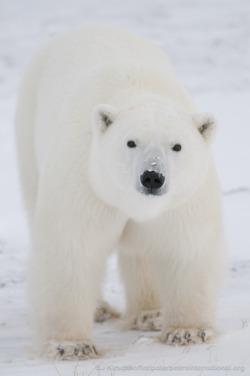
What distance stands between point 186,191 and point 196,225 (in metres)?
0.37

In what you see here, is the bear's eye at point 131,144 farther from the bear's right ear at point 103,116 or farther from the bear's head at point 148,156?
the bear's right ear at point 103,116

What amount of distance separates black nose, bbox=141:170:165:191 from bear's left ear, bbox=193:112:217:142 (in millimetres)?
574

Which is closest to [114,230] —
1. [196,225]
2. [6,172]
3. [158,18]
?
[196,225]

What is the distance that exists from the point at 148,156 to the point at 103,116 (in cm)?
49

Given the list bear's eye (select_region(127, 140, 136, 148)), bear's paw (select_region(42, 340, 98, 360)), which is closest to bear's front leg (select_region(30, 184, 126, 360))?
bear's paw (select_region(42, 340, 98, 360))

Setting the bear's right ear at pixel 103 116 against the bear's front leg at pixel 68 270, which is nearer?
the bear's right ear at pixel 103 116

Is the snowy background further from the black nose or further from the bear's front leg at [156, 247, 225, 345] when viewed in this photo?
the black nose

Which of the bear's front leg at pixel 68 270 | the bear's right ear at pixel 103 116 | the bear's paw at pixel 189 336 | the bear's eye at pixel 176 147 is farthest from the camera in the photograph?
the bear's paw at pixel 189 336

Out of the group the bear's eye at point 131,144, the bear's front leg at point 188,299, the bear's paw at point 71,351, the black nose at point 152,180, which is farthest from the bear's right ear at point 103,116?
the bear's paw at point 71,351

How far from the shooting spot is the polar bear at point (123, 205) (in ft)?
13.1

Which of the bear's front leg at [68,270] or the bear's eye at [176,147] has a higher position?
the bear's eye at [176,147]

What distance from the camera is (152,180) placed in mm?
3707

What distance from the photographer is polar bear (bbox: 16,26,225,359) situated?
3979 mm

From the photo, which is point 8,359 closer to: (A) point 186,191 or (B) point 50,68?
(A) point 186,191
